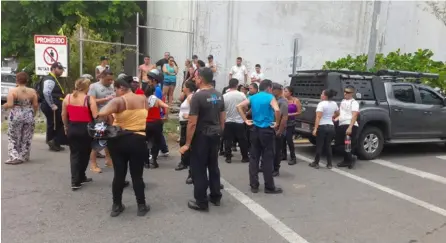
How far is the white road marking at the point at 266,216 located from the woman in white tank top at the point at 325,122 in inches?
89.0

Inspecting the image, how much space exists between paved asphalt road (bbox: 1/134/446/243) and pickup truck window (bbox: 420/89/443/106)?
2.39 meters

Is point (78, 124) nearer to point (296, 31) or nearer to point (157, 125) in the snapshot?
point (157, 125)

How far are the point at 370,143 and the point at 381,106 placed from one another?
→ 832 millimetres

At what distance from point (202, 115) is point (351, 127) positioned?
367 centimetres

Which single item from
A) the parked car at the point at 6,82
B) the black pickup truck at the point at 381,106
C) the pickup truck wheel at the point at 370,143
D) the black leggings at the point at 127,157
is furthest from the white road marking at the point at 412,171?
the parked car at the point at 6,82

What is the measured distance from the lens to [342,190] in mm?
6098

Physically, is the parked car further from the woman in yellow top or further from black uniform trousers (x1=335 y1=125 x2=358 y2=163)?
black uniform trousers (x1=335 y1=125 x2=358 y2=163)

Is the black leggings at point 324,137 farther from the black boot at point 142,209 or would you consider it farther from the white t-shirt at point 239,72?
the white t-shirt at point 239,72

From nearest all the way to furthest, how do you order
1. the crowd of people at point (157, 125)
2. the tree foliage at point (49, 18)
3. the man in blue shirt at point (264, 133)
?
the crowd of people at point (157, 125), the man in blue shirt at point (264, 133), the tree foliage at point (49, 18)

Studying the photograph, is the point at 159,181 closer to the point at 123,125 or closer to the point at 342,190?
the point at 123,125

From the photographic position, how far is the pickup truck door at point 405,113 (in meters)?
8.47

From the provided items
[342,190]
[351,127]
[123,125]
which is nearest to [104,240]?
[123,125]

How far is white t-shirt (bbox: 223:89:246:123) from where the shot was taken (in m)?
7.27

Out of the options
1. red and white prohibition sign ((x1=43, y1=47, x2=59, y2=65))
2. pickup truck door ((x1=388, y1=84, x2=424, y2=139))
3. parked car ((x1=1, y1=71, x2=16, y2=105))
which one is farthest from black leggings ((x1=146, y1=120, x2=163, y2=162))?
parked car ((x1=1, y1=71, x2=16, y2=105))
